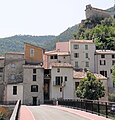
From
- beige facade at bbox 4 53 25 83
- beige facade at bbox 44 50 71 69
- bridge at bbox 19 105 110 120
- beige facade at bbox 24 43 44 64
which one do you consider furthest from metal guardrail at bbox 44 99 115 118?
beige facade at bbox 24 43 44 64

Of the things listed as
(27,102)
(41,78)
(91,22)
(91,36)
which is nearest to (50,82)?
(41,78)

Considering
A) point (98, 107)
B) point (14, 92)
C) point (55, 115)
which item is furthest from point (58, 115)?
point (14, 92)

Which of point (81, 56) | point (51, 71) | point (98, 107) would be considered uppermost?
point (81, 56)

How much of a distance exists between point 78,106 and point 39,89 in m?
37.1

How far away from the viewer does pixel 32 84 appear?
75125mm

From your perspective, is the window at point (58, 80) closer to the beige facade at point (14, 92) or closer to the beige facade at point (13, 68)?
the beige facade at point (14, 92)

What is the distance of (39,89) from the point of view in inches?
2943

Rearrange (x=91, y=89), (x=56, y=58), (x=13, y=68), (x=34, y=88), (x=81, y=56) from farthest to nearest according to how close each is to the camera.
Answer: (x=81, y=56)
(x=56, y=58)
(x=13, y=68)
(x=34, y=88)
(x=91, y=89)

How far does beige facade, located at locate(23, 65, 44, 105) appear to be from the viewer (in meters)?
73.6

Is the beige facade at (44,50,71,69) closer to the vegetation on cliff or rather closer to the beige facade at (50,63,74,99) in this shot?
the beige facade at (50,63,74,99)

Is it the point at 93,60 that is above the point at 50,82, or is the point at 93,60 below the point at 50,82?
above

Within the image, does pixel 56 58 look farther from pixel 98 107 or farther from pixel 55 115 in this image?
pixel 98 107

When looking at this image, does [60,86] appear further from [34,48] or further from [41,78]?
[34,48]

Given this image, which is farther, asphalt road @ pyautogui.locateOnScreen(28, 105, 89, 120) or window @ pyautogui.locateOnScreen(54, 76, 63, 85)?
window @ pyautogui.locateOnScreen(54, 76, 63, 85)
